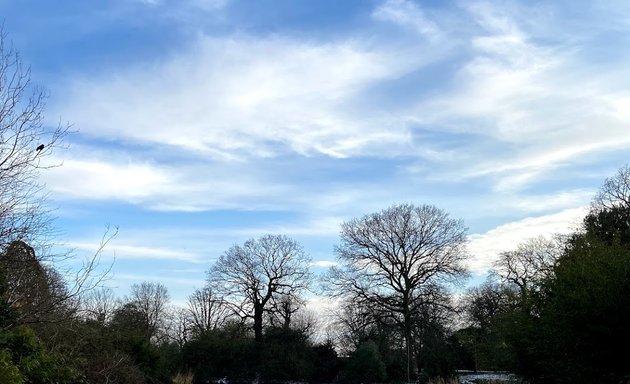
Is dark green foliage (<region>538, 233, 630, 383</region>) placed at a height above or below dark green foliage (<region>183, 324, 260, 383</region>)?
above

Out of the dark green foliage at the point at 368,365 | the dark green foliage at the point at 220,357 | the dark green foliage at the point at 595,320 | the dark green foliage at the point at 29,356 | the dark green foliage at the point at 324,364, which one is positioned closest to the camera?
the dark green foliage at the point at 29,356

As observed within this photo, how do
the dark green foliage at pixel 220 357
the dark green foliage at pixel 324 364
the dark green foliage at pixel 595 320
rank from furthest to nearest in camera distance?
1. the dark green foliage at pixel 220 357
2. the dark green foliage at pixel 324 364
3. the dark green foliage at pixel 595 320

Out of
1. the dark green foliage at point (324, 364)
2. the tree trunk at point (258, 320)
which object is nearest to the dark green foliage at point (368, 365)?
the dark green foliage at point (324, 364)

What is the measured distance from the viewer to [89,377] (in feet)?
52.5

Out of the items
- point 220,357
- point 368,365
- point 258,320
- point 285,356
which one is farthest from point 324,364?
point 220,357

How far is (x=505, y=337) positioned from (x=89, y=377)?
525 inches

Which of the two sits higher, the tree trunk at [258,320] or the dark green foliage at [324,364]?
the tree trunk at [258,320]

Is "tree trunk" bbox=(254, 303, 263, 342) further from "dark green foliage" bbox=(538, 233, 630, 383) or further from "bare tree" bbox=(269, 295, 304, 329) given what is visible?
"dark green foliage" bbox=(538, 233, 630, 383)

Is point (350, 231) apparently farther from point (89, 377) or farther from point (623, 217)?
point (89, 377)

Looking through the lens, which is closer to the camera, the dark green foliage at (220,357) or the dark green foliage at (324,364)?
the dark green foliage at (324,364)

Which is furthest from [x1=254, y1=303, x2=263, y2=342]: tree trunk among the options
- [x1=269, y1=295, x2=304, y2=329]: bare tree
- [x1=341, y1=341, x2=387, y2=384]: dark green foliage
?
[x1=341, y1=341, x2=387, y2=384]: dark green foliage

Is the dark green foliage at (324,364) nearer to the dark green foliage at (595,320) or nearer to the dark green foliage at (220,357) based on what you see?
the dark green foliage at (220,357)

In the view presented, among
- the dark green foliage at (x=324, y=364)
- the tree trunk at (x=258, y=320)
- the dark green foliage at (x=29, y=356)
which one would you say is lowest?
the dark green foliage at (x=324, y=364)

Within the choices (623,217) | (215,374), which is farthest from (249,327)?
(623,217)
